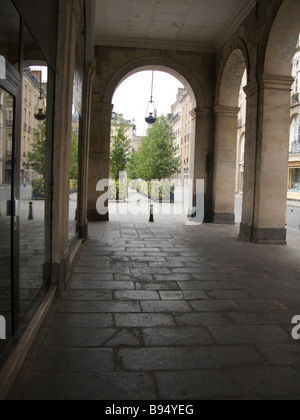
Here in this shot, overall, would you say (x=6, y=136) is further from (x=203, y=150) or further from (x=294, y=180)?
Answer: (x=294, y=180)

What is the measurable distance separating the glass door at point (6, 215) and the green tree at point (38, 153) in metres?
0.72

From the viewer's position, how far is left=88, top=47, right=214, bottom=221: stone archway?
12.0 m

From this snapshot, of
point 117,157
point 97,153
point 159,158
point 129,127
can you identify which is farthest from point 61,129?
point 129,127

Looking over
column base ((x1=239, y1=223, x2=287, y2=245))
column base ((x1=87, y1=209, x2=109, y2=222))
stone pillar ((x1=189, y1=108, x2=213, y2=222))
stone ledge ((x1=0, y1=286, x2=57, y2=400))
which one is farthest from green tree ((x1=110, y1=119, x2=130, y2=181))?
stone ledge ((x1=0, y1=286, x2=57, y2=400))

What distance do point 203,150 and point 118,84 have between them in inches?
147

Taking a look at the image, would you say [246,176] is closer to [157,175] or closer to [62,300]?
[62,300]

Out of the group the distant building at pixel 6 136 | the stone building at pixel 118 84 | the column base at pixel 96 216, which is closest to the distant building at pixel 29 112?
the stone building at pixel 118 84

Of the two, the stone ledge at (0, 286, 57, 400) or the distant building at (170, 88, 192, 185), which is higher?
the distant building at (170, 88, 192, 185)

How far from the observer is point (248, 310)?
13.0 ft

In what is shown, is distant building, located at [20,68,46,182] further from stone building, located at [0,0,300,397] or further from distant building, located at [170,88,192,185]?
distant building, located at [170,88,192,185]

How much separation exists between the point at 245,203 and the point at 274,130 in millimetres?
1944

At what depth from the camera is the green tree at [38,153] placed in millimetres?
3383

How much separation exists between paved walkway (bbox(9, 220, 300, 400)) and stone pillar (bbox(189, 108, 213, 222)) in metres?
6.46
